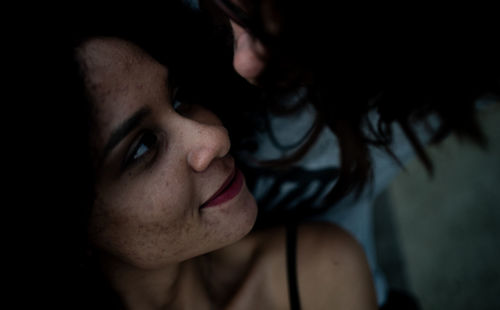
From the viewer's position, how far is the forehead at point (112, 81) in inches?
30.0

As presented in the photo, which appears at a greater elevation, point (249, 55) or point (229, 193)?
point (249, 55)

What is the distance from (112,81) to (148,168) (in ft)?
0.71

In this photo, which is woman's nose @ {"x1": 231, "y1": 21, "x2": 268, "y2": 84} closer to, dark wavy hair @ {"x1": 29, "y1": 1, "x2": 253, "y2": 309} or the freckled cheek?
dark wavy hair @ {"x1": 29, "y1": 1, "x2": 253, "y2": 309}

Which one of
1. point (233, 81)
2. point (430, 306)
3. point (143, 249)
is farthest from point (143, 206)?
point (430, 306)

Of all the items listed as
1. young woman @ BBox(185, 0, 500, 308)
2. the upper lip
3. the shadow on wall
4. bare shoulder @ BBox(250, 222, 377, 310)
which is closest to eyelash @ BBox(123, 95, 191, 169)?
the upper lip

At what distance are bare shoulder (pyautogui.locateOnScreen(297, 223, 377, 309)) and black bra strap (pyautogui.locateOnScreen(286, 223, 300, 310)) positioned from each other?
0.01 meters

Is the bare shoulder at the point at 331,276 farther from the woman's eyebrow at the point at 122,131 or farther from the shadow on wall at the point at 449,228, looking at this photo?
the shadow on wall at the point at 449,228

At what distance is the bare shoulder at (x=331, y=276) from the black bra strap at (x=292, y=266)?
0.05 feet

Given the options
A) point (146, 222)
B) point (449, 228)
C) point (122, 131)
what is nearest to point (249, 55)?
point (122, 131)

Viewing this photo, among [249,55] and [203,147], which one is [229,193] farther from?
[249,55]

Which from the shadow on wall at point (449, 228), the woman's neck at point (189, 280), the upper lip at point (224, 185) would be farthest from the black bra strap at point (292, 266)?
the shadow on wall at point (449, 228)

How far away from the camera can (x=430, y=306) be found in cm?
202

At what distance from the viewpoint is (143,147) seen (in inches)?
33.7

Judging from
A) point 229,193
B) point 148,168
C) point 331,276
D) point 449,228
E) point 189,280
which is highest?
point 148,168
